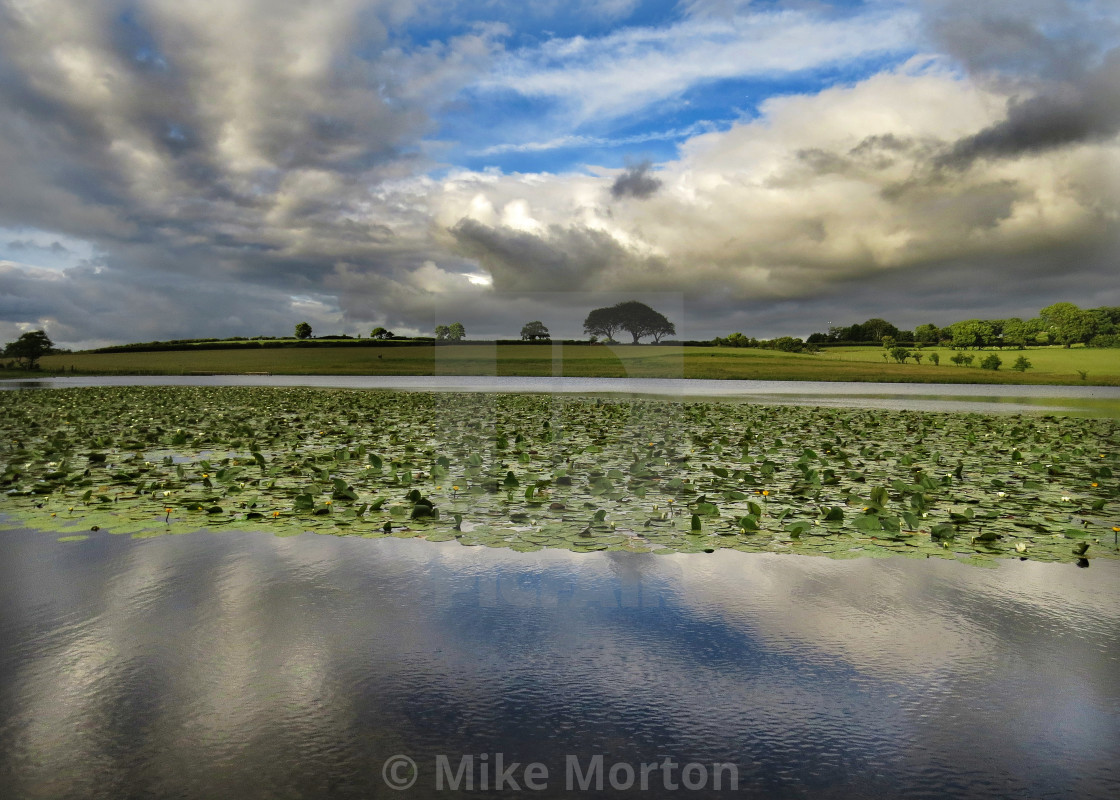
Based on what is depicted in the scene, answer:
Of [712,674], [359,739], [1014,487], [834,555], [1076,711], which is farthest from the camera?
[1014,487]

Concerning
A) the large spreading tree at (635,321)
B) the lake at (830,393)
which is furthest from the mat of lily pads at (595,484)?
the large spreading tree at (635,321)

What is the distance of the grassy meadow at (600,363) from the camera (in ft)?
194

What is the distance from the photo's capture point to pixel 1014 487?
8875mm

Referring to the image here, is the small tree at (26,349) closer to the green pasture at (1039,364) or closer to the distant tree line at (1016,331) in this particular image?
the green pasture at (1039,364)

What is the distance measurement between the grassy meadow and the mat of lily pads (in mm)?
44518

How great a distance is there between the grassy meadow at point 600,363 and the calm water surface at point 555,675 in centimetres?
5392

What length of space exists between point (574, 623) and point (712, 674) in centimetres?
104

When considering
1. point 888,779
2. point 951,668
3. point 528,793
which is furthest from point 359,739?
point 951,668

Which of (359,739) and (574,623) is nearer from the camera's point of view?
(359,739)

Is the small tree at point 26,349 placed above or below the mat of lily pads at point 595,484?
above

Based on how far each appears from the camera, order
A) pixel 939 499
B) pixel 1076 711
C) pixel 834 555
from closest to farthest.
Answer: pixel 1076 711 < pixel 834 555 < pixel 939 499

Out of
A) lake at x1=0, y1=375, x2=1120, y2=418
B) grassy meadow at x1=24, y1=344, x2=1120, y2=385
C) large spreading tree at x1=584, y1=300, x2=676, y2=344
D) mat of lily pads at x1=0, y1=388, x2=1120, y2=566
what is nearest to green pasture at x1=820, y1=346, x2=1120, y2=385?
grassy meadow at x1=24, y1=344, x2=1120, y2=385

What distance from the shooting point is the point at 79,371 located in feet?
212

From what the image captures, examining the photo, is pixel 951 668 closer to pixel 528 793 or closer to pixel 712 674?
pixel 712 674
